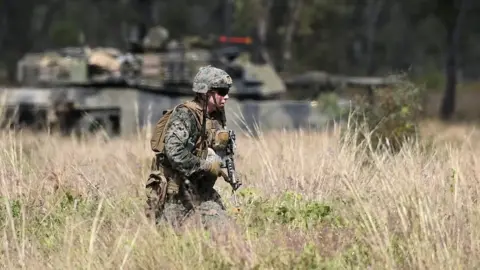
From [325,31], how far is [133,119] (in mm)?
29644

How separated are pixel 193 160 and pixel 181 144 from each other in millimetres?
134

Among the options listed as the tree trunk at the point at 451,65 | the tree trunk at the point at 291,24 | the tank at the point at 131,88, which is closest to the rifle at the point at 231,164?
the tank at the point at 131,88

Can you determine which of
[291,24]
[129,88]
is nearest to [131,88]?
[129,88]

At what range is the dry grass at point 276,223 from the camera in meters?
4.85

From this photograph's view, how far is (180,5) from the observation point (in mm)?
53281

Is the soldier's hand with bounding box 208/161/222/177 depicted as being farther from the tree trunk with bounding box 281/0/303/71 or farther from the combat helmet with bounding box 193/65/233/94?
the tree trunk with bounding box 281/0/303/71

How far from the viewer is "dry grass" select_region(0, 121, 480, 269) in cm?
485

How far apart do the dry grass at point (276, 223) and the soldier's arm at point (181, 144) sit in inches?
16.1

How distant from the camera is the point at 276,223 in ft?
19.7

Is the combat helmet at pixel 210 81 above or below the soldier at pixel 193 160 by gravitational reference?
above

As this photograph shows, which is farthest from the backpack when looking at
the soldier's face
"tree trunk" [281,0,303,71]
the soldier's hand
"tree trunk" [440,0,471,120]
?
"tree trunk" [281,0,303,71]

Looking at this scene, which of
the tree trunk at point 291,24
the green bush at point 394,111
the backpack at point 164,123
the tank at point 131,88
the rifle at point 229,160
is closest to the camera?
the backpack at point 164,123

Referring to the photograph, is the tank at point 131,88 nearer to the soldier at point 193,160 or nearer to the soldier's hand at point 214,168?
the soldier at point 193,160

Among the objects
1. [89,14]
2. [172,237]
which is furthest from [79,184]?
[89,14]
